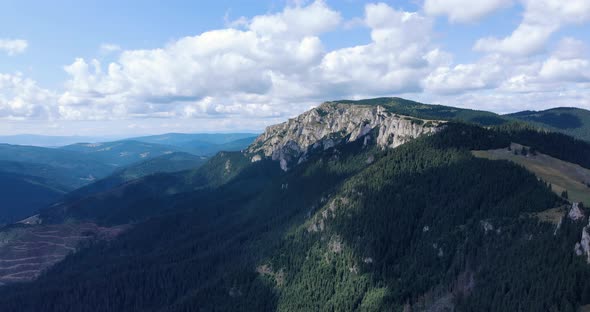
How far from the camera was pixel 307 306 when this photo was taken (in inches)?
7525

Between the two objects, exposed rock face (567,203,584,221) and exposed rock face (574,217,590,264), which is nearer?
exposed rock face (574,217,590,264)

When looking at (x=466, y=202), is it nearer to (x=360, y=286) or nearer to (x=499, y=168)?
(x=499, y=168)

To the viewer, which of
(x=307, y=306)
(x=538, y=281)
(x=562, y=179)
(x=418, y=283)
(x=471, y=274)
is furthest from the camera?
(x=307, y=306)

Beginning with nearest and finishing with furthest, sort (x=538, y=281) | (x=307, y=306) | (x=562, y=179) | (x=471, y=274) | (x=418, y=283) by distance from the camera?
(x=538, y=281), (x=471, y=274), (x=418, y=283), (x=562, y=179), (x=307, y=306)

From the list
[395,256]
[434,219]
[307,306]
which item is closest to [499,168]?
[434,219]

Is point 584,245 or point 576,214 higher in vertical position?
point 576,214

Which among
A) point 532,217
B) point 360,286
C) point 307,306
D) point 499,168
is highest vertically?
point 499,168

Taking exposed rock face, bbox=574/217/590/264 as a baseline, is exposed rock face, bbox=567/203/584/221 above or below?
above

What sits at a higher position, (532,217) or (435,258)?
(532,217)

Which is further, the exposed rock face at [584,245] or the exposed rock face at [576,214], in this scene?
the exposed rock face at [576,214]

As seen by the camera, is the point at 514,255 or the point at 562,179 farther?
the point at 562,179

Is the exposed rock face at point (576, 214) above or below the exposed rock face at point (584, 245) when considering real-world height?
above

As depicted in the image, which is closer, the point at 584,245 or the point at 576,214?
the point at 584,245

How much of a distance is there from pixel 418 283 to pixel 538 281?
53008 millimetres
